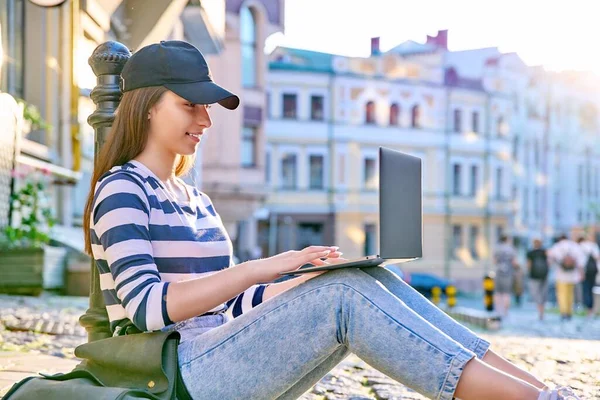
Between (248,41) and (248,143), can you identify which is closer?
(248,41)

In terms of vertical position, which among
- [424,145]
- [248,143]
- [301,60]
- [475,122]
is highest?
[301,60]

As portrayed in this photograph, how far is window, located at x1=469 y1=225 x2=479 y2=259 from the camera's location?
5488 centimetres

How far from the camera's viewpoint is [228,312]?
3512 millimetres

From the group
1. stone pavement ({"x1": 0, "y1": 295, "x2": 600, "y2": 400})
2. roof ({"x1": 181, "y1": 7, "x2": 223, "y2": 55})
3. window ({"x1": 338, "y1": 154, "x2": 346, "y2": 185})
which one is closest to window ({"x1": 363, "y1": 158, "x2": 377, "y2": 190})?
window ({"x1": 338, "y1": 154, "x2": 346, "y2": 185})

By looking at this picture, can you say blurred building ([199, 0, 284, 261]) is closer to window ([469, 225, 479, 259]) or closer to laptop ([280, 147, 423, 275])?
laptop ([280, 147, 423, 275])

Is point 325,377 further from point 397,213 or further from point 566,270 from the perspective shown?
point 566,270

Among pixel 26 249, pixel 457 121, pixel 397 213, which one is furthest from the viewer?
pixel 457 121

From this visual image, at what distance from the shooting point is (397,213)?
2955 millimetres

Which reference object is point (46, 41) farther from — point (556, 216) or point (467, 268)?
point (556, 216)

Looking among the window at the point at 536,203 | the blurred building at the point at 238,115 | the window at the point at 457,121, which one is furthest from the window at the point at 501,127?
the blurred building at the point at 238,115

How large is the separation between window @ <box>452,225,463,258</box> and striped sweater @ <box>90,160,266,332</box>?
51.4 m

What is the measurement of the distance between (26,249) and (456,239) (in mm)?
44129

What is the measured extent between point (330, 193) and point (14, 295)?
126ft

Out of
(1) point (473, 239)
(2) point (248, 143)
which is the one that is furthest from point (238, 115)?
(1) point (473, 239)
